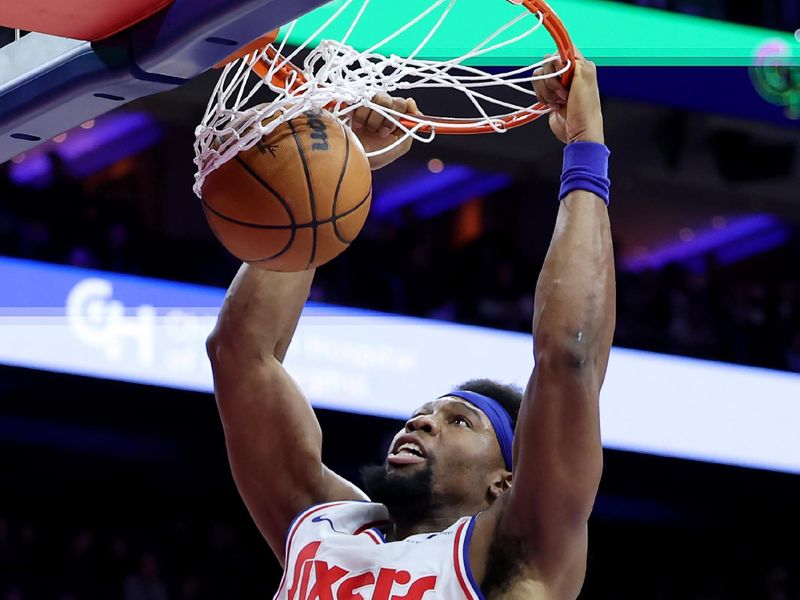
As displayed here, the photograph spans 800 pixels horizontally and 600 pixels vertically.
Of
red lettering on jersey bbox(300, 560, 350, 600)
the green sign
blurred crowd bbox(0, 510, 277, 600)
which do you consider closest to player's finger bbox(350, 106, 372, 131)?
red lettering on jersey bbox(300, 560, 350, 600)

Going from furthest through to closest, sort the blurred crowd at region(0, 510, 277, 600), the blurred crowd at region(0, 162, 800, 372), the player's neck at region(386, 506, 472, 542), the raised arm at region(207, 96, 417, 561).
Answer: the blurred crowd at region(0, 162, 800, 372), the blurred crowd at region(0, 510, 277, 600), the raised arm at region(207, 96, 417, 561), the player's neck at region(386, 506, 472, 542)

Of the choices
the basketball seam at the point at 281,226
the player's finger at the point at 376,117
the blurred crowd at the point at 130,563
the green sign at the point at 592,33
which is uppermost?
the green sign at the point at 592,33

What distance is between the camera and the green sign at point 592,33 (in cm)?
637

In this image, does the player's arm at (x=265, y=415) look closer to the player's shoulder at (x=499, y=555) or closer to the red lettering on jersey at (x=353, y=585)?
the red lettering on jersey at (x=353, y=585)

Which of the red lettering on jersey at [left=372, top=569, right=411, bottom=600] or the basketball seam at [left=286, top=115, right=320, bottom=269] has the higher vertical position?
the basketball seam at [left=286, top=115, right=320, bottom=269]

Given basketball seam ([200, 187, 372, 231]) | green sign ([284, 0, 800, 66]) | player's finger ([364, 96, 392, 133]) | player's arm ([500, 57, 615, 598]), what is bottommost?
player's arm ([500, 57, 615, 598])

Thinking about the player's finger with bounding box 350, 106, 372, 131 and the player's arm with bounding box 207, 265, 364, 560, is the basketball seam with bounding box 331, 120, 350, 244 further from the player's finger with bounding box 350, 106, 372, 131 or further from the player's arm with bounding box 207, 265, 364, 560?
the player's arm with bounding box 207, 265, 364, 560

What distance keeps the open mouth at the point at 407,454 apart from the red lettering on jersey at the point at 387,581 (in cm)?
31

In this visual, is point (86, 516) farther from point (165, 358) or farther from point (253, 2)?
point (253, 2)

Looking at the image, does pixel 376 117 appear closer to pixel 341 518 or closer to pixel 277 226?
pixel 277 226

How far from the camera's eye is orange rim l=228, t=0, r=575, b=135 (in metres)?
2.67

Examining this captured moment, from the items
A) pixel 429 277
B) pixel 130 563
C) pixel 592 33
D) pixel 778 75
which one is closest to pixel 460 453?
pixel 130 563

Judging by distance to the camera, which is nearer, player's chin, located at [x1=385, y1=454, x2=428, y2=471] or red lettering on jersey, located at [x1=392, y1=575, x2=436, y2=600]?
red lettering on jersey, located at [x1=392, y1=575, x2=436, y2=600]

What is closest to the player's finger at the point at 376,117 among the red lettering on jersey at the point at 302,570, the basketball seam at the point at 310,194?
the basketball seam at the point at 310,194
